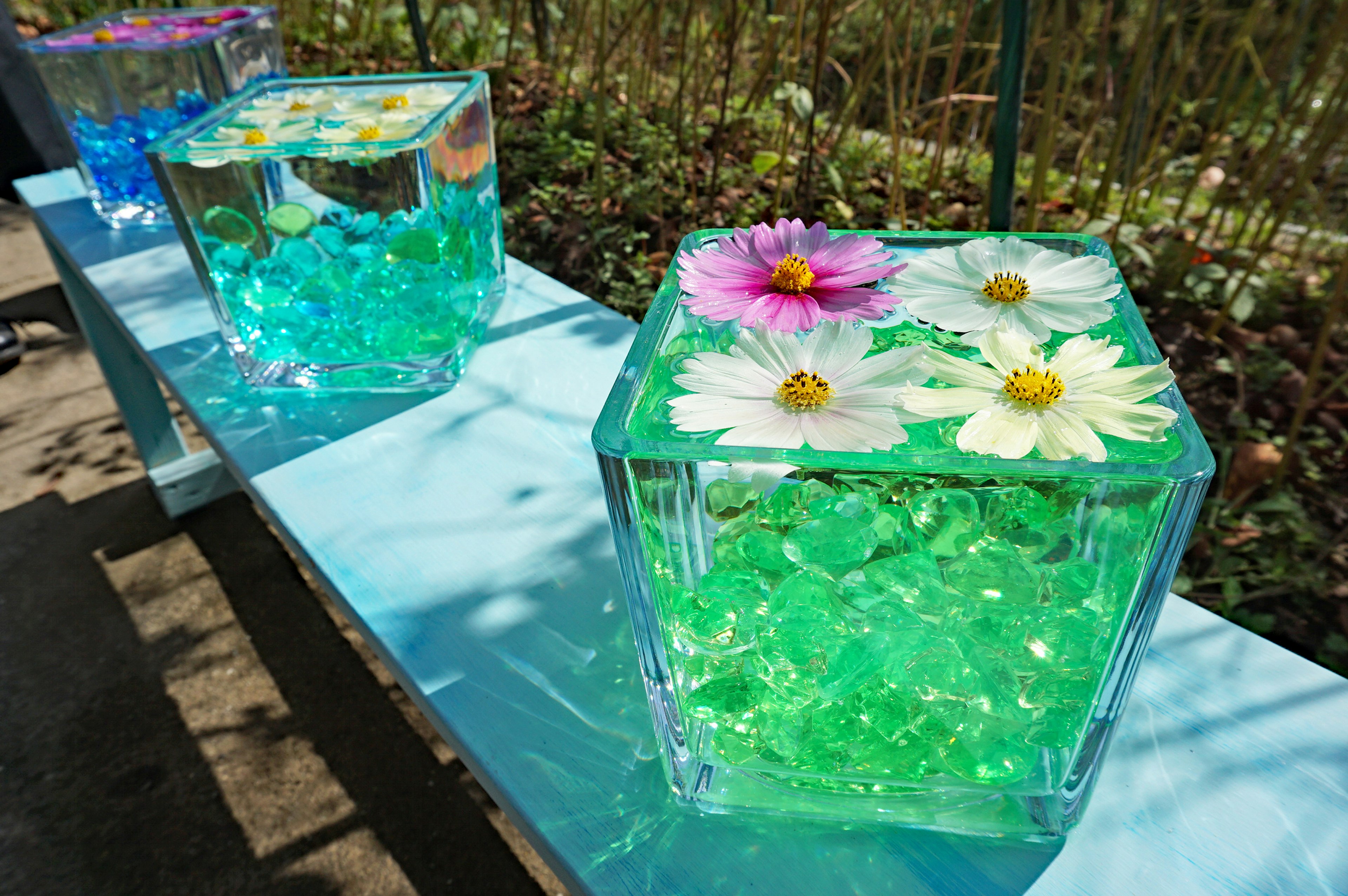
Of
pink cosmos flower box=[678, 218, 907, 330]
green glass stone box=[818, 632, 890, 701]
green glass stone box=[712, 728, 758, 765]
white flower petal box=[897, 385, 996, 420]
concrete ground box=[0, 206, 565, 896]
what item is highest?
pink cosmos flower box=[678, 218, 907, 330]

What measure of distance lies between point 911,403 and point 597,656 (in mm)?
316

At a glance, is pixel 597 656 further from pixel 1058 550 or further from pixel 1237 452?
pixel 1237 452

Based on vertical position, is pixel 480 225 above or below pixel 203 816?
above

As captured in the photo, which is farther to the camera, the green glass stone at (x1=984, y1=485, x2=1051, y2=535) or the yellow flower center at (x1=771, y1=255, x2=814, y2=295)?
the yellow flower center at (x1=771, y1=255, x2=814, y2=295)

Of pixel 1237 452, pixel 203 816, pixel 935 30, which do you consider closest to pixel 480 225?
pixel 203 816

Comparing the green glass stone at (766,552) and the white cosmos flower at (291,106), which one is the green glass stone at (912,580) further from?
the white cosmos flower at (291,106)

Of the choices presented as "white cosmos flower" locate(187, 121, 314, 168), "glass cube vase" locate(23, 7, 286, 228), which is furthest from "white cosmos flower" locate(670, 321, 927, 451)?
"glass cube vase" locate(23, 7, 286, 228)

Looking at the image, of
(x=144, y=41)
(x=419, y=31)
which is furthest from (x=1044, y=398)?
(x=419, y=31)

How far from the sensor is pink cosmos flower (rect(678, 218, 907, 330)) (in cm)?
43

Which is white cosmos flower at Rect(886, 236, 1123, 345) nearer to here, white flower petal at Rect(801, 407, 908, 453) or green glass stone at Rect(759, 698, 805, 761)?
white flower petal at Rect(801, 407, 908, 453)

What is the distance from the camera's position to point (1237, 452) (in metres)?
1.36

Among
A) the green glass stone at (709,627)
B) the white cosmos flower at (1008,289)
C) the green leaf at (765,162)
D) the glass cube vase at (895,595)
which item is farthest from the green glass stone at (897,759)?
the green leaf at (765,162)

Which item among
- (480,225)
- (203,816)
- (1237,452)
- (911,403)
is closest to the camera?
(911,403)

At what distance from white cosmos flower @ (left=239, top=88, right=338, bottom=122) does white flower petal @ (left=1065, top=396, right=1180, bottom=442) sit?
2.43 ft
